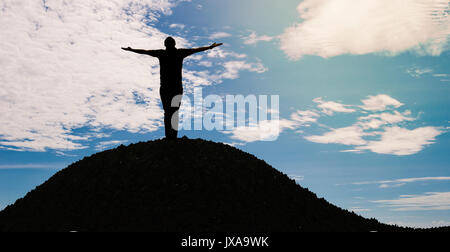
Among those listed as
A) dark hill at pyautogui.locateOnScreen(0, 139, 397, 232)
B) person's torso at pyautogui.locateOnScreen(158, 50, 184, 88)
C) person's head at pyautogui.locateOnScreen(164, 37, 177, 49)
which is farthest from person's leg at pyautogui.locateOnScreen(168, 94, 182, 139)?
person's head at pyautogui.locateOnScreen(164, 37, 177, 49)

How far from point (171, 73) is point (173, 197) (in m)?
6.01

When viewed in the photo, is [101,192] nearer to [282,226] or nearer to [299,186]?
[282,226]

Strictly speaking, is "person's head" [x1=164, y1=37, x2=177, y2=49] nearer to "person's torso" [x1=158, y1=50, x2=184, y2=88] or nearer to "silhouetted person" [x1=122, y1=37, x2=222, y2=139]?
"silhouetted person" [x1=122, y1=37, x2=222, y2=139]

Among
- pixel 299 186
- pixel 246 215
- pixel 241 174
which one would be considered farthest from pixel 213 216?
pixel 299 186

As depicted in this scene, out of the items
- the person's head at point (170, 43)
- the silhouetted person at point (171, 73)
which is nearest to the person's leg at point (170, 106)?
the silhouetted person at point (171, 73)

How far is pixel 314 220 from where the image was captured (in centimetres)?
1709

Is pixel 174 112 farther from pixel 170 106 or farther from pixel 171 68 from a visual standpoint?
pixel 171 68

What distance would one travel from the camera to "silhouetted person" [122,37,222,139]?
18.1 meters

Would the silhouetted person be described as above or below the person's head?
below

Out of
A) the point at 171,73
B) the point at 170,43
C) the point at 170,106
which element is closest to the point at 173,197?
the point at 170,106

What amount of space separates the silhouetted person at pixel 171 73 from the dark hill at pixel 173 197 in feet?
6.64

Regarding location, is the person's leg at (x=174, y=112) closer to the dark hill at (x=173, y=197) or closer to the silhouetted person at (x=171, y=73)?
the silhouetted person at (x=171, y=73)

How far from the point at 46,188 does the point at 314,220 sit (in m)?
13.4

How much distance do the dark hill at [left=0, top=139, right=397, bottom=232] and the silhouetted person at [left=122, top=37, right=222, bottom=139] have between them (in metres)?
2.02
